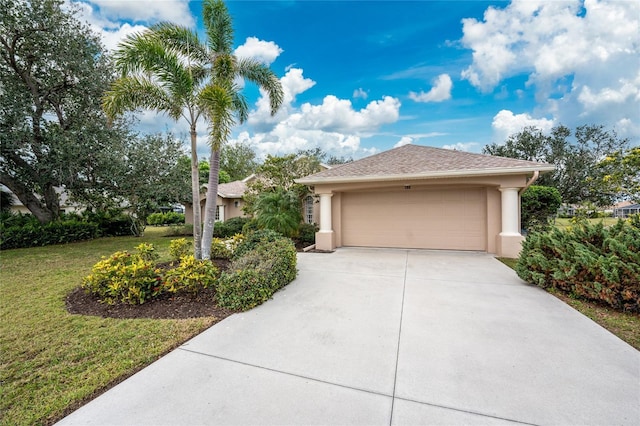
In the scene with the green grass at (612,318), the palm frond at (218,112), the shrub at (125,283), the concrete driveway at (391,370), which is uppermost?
the palm frond at (218,112)

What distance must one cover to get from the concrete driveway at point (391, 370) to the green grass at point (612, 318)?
0.17m

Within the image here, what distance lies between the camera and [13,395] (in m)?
2.42

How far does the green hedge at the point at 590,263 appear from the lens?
13.3ft

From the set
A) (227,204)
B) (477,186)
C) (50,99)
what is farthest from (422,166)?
(50,99)

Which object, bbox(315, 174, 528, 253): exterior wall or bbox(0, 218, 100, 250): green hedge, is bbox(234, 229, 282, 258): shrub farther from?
bbox(0, 218, 100, 250): green hedge

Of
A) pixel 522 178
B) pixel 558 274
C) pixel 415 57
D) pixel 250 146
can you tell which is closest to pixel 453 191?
pixel 522 178

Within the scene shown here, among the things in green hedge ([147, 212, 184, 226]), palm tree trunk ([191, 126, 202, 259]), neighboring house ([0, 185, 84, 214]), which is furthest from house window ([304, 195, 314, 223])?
green hedge ([147, 212, 184, 226])

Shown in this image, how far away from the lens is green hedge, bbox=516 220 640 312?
4.05 metres

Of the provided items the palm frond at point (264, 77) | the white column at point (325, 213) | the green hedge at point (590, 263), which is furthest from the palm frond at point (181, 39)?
the green hedge at point (590, 263)

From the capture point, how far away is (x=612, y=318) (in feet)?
12.8

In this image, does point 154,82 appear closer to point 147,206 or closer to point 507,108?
point 147,206

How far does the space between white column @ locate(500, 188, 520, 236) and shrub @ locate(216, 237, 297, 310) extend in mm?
6855

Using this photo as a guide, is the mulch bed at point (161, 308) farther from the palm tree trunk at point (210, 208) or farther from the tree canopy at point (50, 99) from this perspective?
the tree canopy at point (50, 99)

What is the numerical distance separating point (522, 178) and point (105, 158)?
49.2 ft
